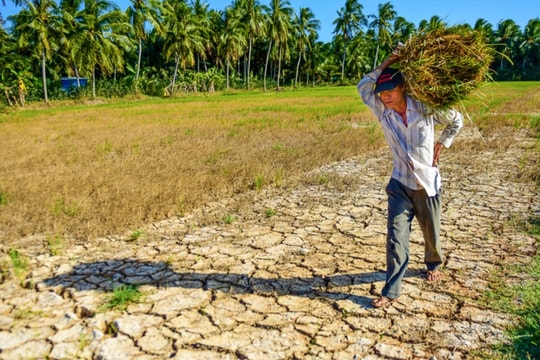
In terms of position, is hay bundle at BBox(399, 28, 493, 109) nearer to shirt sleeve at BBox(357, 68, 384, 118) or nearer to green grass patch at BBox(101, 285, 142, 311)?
shirt sleeve at BBox(357, 68, 384, 118)

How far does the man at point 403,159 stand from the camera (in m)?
2.78

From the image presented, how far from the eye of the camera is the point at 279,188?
6.03 m

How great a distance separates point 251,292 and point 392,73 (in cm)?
178

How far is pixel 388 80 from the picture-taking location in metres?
2.77

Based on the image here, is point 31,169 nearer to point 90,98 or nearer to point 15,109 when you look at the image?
point 15,109

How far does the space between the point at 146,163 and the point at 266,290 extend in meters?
4.62

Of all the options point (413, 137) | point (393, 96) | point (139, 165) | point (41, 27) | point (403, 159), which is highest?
point (41, 27)

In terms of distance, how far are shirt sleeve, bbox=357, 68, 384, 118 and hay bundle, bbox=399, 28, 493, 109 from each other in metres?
0.20

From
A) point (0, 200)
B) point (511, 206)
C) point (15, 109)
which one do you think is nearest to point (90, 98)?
point (15, 109)

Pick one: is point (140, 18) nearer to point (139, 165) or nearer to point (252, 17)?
point (252, 17)

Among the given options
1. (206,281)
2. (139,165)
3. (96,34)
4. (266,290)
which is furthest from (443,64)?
(96,34)

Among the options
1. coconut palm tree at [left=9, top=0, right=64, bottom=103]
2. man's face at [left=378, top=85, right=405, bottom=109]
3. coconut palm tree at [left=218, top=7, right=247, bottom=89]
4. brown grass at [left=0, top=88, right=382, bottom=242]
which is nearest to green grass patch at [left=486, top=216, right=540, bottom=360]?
man's face at [left=378, top=85, right=405, bottom=109]

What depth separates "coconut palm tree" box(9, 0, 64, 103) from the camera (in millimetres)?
24828

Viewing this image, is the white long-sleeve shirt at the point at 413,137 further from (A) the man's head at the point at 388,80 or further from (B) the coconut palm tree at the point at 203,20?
(B) the coconut palm tree at the point at 203,20
